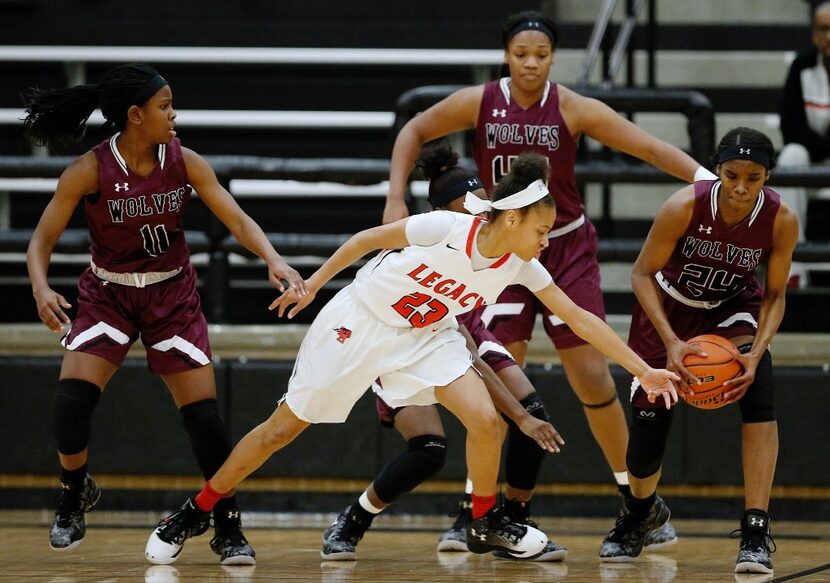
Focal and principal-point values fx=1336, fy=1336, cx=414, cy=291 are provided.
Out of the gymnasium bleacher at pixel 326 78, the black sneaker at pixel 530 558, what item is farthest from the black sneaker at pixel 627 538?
the gymnasium bleacher at pixel 326 78

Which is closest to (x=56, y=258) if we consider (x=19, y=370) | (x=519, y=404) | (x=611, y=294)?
(x=19, y=370)

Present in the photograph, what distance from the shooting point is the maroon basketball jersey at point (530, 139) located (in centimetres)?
520

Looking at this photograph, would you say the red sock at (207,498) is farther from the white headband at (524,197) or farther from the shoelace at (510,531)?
the white headband at (524,197)

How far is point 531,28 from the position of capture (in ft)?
16.8

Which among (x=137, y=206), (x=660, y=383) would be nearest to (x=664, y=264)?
(x=660, y=383)

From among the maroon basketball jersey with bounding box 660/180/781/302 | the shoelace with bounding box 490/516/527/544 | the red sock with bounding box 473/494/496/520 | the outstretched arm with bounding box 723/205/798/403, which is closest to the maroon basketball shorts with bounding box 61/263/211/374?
the red sock with bounding box 473/494/496/520

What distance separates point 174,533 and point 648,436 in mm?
1694

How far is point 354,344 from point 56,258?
3103 millimetres

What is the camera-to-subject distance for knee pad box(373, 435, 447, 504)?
4.80 m

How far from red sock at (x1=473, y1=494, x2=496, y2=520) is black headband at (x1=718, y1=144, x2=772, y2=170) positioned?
138 centimetres

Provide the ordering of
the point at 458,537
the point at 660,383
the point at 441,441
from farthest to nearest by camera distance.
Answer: the point at 458,537
the point at 441,441
the point at 660,383

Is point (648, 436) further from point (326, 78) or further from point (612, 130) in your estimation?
point (326, 78)

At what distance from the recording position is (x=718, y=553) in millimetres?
5086

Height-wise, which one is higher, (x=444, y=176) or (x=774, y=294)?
(x=444, y=176)
